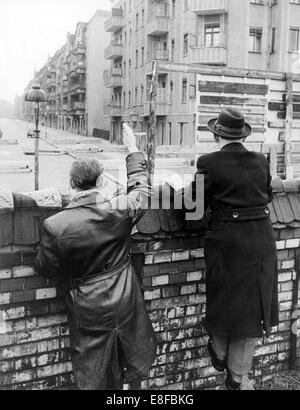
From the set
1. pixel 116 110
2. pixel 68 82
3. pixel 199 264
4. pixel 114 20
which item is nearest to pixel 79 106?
pixel 68 82

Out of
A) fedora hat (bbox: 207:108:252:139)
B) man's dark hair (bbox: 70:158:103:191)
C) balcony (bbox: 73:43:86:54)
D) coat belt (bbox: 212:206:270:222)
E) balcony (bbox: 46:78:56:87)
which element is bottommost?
coat belt (bbox: 212:206:270:222)

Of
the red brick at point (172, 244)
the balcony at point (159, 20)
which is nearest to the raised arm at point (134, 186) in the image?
the red brick at point (172, 244)

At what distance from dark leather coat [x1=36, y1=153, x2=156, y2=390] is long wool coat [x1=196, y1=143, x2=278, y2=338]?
441 mm

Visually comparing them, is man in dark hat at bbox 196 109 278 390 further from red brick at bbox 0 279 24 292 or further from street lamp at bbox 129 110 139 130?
street lamp at bbox 129 110 139 130

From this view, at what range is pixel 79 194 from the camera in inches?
96.0

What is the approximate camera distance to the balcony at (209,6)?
26.1 m

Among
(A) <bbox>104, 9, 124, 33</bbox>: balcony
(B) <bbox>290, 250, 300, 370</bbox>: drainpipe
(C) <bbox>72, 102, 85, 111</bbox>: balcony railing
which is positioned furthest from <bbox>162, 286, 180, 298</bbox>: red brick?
(C) <bbox>72, 102, 85, 111</bbox>: balcony railing

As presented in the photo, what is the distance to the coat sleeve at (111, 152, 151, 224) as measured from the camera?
251 centimetres

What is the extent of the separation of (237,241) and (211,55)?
2546cm

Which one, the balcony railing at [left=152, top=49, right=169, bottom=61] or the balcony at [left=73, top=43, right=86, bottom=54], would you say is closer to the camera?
the balcony railing at [left=152, top=49, right=169, bottom=61]

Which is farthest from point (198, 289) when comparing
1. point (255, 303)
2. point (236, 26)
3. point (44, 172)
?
point (236, 26)

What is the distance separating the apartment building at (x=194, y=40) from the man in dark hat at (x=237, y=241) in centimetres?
1951

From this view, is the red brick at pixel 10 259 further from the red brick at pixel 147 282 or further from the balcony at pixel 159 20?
the balcony at pixel 159 20

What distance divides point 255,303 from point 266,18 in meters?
27.6
